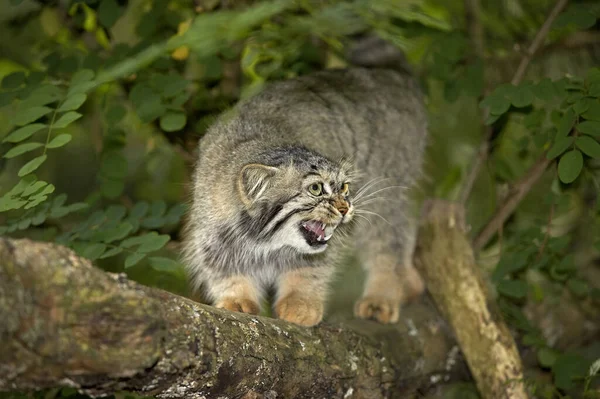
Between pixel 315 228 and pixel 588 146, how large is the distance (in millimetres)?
1437

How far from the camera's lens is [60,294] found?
207 centimetres

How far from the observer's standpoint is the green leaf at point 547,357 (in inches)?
170

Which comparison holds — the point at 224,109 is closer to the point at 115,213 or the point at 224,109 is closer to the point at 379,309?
the point at 115,213

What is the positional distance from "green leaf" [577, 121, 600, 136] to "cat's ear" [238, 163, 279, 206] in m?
1.57

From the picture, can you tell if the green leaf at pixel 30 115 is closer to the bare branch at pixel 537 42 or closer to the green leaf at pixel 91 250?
the green leaf at pixel 91 250

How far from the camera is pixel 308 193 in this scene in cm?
358

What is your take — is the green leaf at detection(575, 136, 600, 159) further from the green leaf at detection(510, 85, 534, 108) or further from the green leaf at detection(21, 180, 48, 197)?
the green leaf at detection(21, 180, 48, 197)

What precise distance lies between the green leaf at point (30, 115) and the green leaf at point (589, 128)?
2.62m

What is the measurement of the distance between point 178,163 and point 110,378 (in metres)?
3.32

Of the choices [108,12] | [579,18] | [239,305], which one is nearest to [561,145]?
[579,18]

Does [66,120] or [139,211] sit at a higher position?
[66,120]

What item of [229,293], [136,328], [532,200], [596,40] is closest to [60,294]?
[136,328]

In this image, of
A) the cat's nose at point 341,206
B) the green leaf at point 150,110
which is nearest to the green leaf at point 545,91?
the cat's nose at point 341,206

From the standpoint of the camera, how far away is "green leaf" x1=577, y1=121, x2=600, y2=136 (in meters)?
3.59
